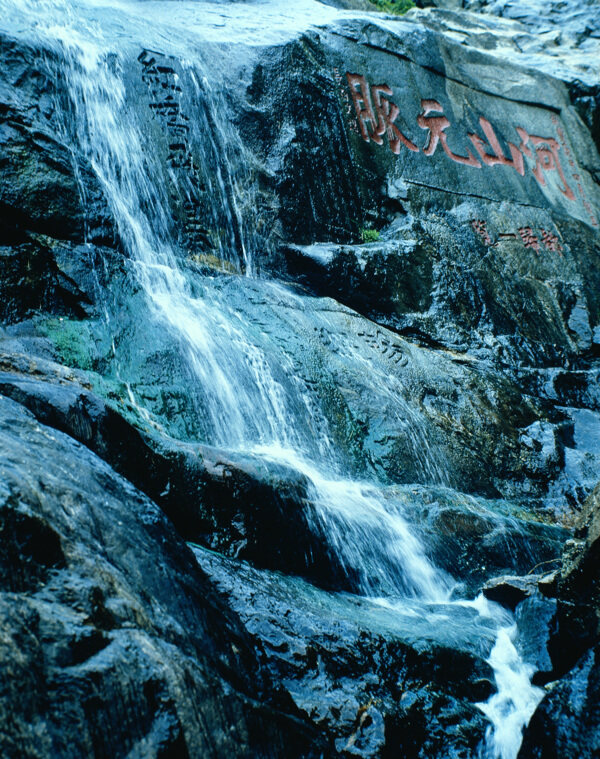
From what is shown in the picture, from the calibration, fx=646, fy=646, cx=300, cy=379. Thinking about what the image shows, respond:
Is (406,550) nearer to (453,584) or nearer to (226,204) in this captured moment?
(453,584)

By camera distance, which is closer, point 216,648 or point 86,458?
point 216,648

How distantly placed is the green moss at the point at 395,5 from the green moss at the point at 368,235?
31.6 ft

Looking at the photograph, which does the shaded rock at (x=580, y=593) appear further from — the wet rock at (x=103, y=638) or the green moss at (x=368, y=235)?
the green moss at (x=368, y=235)

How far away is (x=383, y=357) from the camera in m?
7.09

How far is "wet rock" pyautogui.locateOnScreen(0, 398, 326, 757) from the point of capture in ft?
5.39

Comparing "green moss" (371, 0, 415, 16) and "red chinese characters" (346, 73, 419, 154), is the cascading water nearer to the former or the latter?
"red chinese characters" (346, 73, 419, 154)

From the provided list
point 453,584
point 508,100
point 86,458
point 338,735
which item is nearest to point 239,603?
point 338,735

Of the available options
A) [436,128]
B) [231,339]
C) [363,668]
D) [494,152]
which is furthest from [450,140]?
[363,668]

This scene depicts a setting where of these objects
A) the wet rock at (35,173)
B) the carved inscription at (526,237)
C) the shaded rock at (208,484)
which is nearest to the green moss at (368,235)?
the carved inscription at (526,237)

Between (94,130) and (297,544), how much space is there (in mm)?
5561

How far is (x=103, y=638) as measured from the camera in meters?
1.86

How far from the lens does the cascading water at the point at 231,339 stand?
4.39 meters

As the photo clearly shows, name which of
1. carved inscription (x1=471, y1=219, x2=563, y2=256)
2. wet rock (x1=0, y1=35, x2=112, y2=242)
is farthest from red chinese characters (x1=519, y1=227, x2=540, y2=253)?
wet rock (x1=0, y1=35, x2=112, y2=242)

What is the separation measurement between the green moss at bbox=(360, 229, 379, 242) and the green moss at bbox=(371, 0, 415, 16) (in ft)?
31.6
